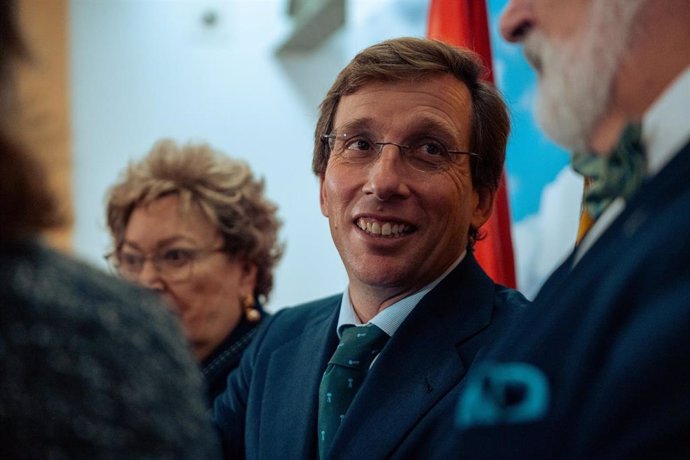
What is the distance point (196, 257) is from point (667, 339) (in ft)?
6.18

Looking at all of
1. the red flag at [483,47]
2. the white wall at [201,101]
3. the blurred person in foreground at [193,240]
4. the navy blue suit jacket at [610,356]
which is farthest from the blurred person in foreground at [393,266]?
the white wall at [201,101]

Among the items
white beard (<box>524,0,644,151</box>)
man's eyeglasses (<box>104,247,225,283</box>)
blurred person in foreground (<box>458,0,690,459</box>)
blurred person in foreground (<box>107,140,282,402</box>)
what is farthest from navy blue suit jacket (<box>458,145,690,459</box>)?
man's eyeglasses (<box>104,247,225,283</box>)

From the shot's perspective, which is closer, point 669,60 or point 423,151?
point 669,60

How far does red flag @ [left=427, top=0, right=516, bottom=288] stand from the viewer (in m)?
2.17

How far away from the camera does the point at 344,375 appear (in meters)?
1.51

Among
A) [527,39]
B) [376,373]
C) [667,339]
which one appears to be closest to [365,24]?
[376,373]

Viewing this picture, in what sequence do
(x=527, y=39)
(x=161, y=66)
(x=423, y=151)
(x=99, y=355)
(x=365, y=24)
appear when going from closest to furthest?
(x=99, y=355) < (x=527, y=39) < (x=423, y=151) < (x=365, y=24) < (x=161, y=66)

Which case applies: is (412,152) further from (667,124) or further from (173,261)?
(173,261)

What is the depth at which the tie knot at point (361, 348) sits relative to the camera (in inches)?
59.9

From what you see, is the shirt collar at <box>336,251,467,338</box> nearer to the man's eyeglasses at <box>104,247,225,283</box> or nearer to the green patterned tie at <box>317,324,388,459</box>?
the green patterned tie at <box>317,324,388,459</box>

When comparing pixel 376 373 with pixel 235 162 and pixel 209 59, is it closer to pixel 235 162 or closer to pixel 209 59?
pixel 235 162

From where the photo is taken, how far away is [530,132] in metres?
2.20

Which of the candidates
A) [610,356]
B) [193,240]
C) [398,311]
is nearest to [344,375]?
[398,311]

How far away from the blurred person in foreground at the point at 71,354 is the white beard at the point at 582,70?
531mm
